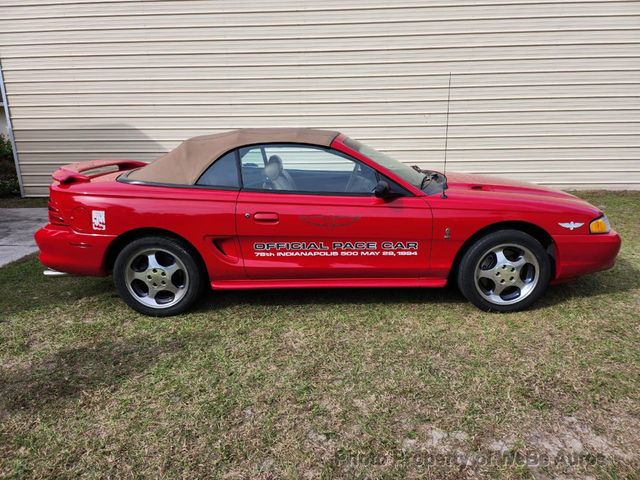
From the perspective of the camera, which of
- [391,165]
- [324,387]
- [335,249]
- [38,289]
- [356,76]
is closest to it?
[324,387]

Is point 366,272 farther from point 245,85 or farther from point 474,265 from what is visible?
point 245,85

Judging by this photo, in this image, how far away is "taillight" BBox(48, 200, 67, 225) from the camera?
3.43 metres

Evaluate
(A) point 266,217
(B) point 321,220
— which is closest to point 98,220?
(A) point 266,217

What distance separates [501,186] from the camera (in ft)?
12.1

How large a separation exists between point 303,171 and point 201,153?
0.80 m

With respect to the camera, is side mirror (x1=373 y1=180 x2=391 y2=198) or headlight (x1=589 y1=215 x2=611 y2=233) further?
Result: headlight (x1=589 y1=215 x2=611 y2=233)

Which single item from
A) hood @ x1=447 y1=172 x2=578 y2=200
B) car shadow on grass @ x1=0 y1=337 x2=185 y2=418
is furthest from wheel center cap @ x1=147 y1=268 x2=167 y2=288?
hood @ x1=447 y1=172 x2=578 y2=200

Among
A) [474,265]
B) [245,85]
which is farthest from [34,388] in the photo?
[245,85]

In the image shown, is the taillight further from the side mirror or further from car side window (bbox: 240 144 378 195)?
the side mirror

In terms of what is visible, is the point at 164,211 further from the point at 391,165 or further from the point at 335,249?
the point at 391,165

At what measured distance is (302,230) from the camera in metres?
3.30

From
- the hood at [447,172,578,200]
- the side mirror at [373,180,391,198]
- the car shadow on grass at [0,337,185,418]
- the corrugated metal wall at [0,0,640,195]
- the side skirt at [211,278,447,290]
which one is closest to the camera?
the car shadow on grass at [0,337,185,418]

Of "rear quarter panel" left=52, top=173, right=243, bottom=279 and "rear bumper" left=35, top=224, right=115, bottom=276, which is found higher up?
"rear quarter panel" left=52, top=173, right=243, bottom=279

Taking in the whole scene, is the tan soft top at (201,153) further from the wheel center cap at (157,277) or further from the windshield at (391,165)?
the wheel center cap at (157,277)
